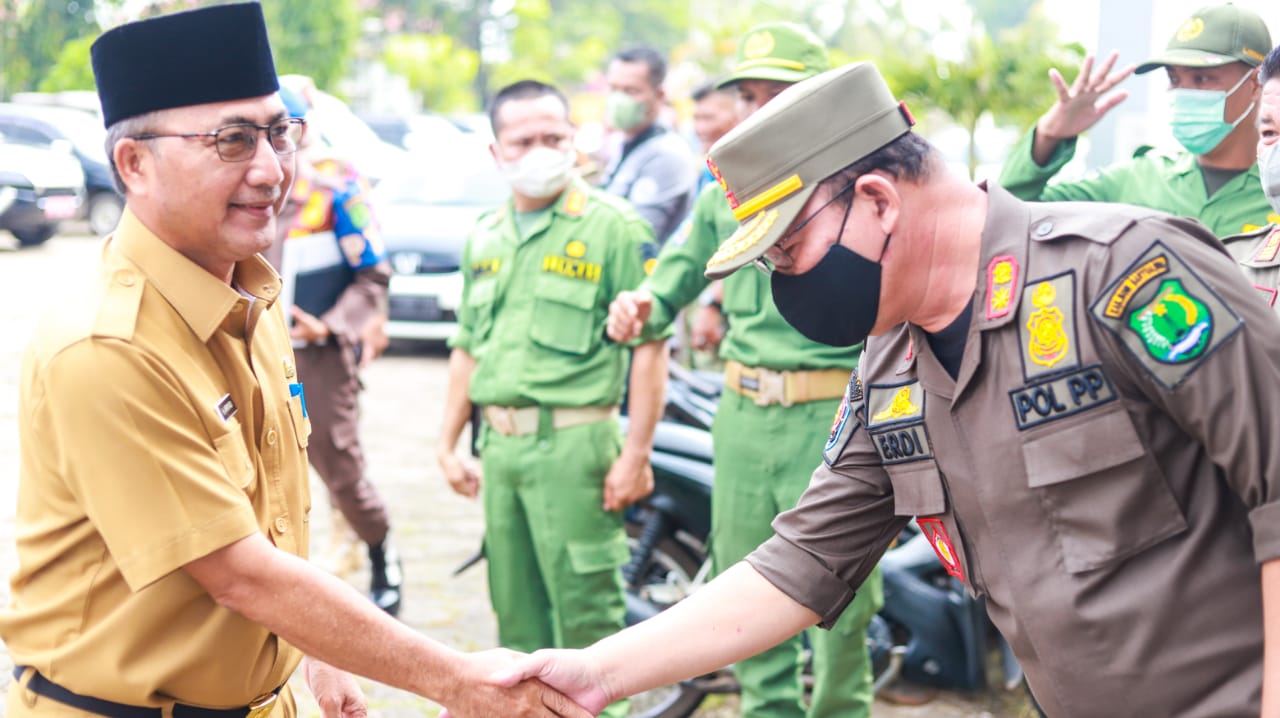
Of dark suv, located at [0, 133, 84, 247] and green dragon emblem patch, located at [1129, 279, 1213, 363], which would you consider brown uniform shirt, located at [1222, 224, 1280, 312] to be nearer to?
green dragon emblem patch, located at [1129, 279, 1213, 363]

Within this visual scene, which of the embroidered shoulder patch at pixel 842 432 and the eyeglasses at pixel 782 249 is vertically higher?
the eyeglasses at pixel 782 249

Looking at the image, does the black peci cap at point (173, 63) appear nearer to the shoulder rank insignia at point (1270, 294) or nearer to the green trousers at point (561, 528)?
the shoulder rank insignia at point (1270, 294)

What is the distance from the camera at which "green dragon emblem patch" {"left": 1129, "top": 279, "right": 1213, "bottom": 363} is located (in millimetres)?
1679

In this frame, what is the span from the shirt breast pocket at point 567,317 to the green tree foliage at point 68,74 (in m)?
15.6

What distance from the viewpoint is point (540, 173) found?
4.34m

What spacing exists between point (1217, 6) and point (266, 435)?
2960 millimetres

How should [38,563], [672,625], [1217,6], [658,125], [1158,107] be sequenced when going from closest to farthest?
[38,563] < [672,625] < [1217,6] < [1158,107] < [658,125]

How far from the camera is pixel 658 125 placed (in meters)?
6.95

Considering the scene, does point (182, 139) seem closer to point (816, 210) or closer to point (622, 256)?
point (816, 210)

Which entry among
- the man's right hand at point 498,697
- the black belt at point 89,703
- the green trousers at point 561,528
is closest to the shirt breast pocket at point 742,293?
the green trousers at point 561,528

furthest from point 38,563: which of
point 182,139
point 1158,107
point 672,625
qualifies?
point 1158,107

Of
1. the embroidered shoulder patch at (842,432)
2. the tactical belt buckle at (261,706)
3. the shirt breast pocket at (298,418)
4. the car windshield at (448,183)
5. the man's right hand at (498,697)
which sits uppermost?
A: the embroidered shoulder patch at (842,432)

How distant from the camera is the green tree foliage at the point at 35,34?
17.5 m

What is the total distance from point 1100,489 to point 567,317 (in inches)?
103
